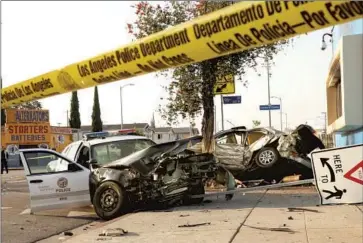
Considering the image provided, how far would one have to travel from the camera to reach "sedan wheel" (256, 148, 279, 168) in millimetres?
14258

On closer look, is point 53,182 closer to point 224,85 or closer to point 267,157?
point 267,157

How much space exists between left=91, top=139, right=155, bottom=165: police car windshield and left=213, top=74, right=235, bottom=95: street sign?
4621 mm

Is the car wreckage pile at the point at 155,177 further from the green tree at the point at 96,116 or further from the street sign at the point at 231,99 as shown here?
the green tree at the point at 96,116

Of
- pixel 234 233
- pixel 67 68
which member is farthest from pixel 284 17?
pixel 234 233

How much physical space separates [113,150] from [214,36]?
923cm

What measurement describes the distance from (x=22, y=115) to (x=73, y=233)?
132 feet

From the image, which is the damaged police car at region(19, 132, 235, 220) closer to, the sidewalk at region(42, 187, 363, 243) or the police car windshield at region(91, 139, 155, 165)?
the sidewalk at region(42, 187, 363, 243)

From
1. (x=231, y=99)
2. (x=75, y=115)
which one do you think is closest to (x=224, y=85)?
(x=231, y=99)

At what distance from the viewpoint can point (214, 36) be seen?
304 cm

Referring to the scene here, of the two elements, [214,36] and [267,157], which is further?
[267,157]

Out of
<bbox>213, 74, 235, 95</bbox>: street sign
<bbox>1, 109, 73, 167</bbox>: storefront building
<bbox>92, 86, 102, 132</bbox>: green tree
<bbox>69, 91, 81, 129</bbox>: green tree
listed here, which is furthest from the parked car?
<bbox>69, 91, 81, 129</bbox>: green tree

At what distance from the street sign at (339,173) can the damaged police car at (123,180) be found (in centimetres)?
256

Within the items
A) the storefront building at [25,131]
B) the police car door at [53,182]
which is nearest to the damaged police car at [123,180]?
the police car door at [53,182]

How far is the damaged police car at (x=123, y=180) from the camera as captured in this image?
10.1 metres
